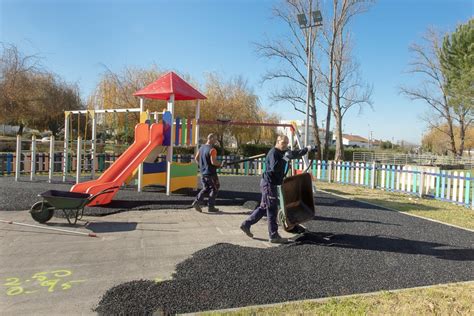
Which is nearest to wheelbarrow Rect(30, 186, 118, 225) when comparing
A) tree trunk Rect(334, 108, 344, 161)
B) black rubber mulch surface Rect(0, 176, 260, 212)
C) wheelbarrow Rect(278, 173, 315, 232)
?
black rubber mulch surface Rect(0, 176, 260, 212)

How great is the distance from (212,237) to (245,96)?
26095 millimetres

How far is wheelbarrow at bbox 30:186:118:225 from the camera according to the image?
22.1 ft

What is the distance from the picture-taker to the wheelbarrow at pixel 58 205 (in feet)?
22.1

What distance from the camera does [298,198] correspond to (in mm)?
7070

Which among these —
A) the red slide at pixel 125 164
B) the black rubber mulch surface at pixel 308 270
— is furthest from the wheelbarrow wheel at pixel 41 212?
the black rubber mulch surface at pixel 308 270

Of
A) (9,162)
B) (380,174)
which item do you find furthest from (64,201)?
(380,174)

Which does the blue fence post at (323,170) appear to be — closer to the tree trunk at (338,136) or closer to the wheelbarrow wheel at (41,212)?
the tree trunk at (338,136)

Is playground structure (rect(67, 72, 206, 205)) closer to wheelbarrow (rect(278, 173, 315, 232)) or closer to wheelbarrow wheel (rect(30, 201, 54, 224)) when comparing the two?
wheelbarrow wheel (rect(30, 201, 54, 224))

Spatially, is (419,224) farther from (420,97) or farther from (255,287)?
(420,97)

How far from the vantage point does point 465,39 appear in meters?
25.0

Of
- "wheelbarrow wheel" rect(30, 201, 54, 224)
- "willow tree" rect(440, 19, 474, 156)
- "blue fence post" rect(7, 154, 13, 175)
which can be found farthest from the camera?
"willow tree" rect(440, 19, 474, 156)

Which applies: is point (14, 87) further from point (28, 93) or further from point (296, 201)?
point (296, 201)

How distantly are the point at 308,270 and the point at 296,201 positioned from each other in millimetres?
2279

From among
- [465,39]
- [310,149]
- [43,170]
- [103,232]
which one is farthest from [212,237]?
[465,39]
